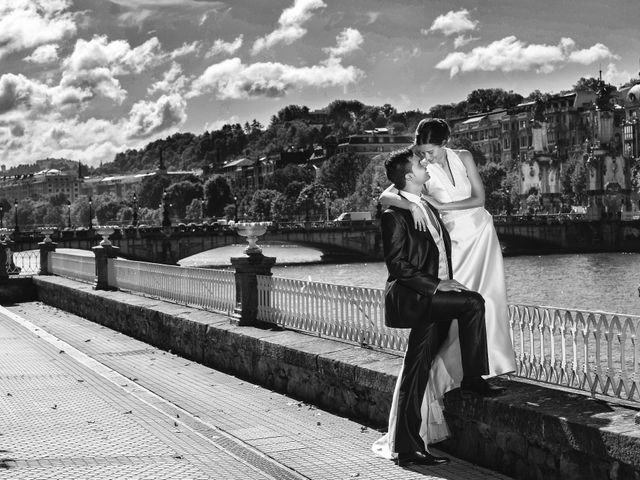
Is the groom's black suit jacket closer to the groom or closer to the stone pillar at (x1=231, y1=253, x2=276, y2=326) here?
the groom

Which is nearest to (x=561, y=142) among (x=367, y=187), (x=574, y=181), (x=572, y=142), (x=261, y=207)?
(x=572, y=142)

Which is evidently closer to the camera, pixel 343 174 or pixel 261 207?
pixel 343 174

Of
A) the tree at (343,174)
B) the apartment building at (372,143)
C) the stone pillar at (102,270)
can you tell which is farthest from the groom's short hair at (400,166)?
the apartment building at (372,143)

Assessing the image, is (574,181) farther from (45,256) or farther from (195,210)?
(45,256)

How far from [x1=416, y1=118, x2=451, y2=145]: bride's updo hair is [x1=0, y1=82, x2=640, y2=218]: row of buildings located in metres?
103

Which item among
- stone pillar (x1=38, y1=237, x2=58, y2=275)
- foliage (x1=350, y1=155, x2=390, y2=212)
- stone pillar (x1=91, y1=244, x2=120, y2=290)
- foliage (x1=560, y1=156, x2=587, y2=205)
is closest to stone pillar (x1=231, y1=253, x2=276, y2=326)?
stone pillar (x1=91, y1=244, x2=120, y2=290)

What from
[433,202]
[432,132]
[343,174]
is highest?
[343,174]

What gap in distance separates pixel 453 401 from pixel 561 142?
151 metres

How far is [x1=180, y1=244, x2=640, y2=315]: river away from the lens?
47.7 meters

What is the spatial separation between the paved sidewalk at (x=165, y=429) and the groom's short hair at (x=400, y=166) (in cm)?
220

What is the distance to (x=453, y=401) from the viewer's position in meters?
7.91

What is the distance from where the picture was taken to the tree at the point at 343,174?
473 feet

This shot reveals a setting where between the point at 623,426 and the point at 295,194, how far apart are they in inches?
5859

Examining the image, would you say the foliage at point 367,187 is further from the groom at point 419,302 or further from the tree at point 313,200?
the groom at point 419,302
